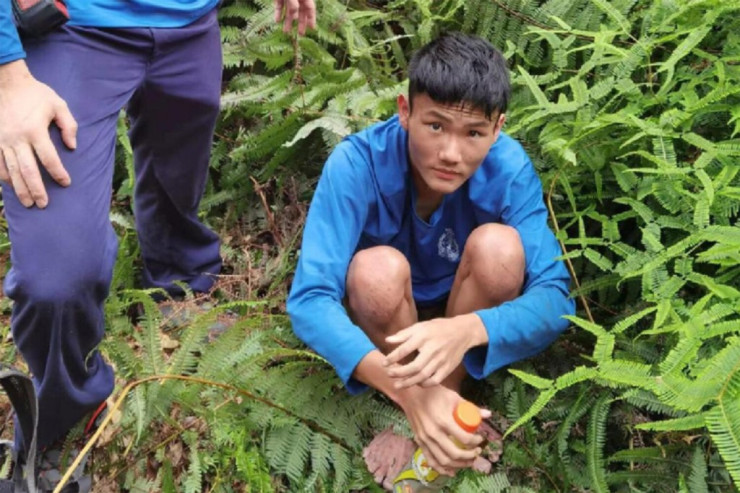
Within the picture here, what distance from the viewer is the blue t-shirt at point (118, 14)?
2.48m

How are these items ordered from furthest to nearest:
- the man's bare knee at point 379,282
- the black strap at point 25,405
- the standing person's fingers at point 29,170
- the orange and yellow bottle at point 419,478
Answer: the man's bare knee at point 379,282 → the orange and yellow bottle at point 419,478 → the black strap at point 25,405 → the standing person's fingers at point 29,170

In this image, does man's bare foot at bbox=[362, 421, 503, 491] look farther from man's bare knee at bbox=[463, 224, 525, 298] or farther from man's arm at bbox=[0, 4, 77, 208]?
man's arm at bbox=[0, 4, 77, 208]

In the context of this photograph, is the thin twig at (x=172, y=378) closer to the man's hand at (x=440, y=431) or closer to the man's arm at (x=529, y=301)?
the man's hand at (x=440, y=431)

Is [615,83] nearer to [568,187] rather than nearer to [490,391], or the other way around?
[568,187]

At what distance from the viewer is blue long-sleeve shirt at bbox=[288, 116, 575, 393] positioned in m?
3.22

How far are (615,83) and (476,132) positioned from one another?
1160 millimetres

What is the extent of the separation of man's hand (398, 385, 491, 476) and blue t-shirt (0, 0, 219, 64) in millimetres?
1774

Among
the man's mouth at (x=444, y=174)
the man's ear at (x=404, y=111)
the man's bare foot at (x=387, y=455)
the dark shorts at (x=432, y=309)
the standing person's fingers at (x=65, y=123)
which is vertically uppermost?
the standing person's fingers at (x=65, y=123)

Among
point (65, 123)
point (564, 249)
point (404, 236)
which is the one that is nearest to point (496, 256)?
point (404, 236)

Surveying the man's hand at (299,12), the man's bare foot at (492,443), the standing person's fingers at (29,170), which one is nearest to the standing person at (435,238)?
the man's bare foot at (492,443)

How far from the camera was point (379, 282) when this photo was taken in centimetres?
326

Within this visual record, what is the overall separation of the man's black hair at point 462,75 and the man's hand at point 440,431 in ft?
3.84

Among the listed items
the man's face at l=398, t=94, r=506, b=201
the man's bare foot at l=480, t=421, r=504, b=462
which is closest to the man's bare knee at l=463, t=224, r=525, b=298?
the man's face at l=398, t=94, r=506, b=201

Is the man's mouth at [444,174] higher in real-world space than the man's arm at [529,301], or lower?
higher
